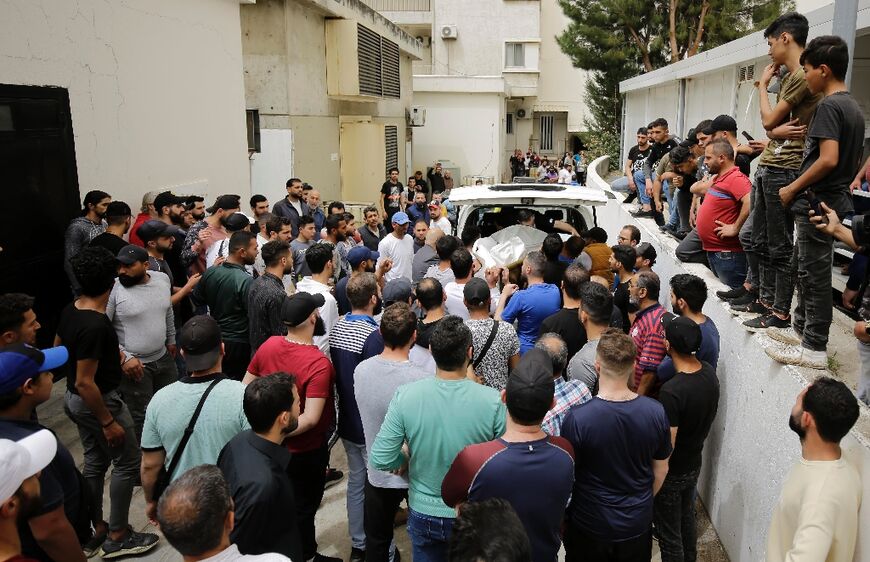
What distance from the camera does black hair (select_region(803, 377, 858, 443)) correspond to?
2631mm

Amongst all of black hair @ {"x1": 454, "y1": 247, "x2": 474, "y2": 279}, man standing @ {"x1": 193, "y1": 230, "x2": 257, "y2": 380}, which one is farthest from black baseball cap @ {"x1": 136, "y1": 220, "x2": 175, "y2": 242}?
black hair @ {"x1": 454, "y1": 247, "x2": 474, "y2": 279}

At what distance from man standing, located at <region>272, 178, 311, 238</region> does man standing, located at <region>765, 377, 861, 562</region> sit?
24.5 ft

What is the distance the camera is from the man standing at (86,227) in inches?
247

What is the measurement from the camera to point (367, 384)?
3.73 metres

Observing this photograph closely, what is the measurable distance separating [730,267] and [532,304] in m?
1.74

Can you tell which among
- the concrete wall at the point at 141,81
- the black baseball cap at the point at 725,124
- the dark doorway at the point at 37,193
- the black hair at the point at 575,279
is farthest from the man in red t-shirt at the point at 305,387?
the black baseball cap at the point at 725,124

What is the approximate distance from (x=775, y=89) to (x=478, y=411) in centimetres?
330

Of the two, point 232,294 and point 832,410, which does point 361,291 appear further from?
point 832,410

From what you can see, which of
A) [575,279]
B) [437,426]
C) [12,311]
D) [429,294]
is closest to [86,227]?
[12,311]

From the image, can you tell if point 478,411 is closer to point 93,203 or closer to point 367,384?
point 367,384

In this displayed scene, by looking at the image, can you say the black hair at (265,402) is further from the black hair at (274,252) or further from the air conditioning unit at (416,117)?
the air conditioning unit at (416,117)

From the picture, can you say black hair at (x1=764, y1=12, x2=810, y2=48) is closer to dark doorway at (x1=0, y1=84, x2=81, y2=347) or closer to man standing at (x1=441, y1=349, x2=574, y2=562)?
man standing at (x1=441, y1=349, x2=574, y2=562)

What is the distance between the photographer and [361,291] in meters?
4.46

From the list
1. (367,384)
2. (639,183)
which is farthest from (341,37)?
(367,384)
